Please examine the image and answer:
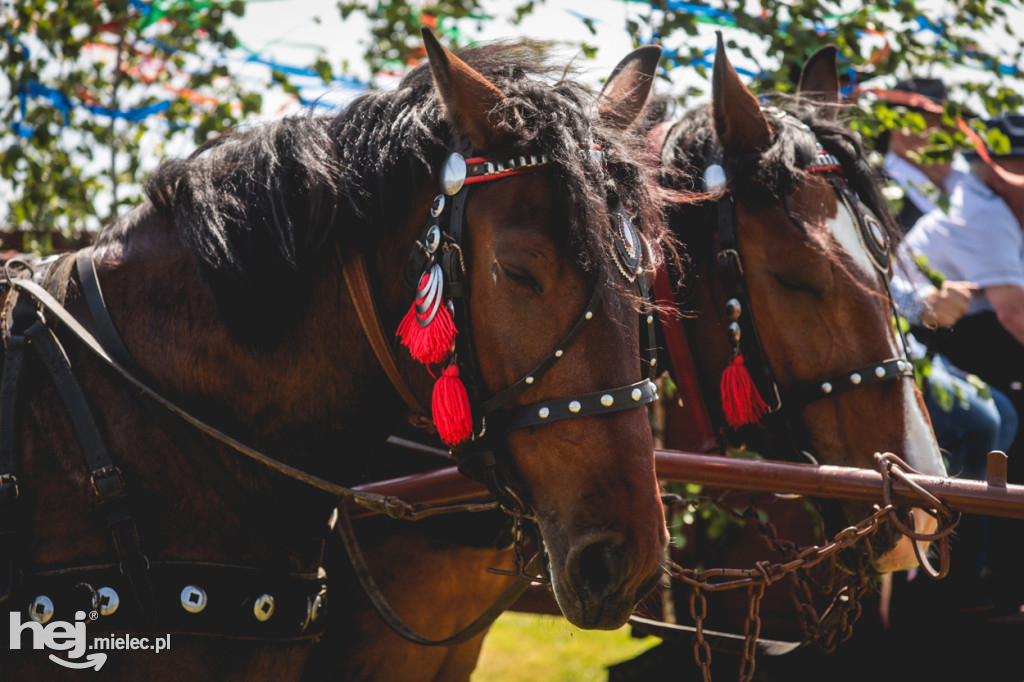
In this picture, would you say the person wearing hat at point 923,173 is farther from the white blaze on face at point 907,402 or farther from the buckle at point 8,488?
the buckle at point 8,488

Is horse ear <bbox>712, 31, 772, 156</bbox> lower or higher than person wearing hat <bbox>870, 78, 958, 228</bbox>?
higher

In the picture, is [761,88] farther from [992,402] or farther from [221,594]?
[221,594]

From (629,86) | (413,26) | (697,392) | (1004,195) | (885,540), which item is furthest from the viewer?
(413,26)

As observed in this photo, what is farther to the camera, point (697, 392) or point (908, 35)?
point (908, 35)

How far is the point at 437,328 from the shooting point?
4.66 feet

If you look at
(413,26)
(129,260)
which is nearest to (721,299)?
(129,260)

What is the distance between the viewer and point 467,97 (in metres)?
1.47

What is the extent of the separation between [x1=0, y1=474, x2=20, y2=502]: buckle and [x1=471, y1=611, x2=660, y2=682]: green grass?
3.73 metres

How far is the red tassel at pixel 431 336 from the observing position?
142 centimetres

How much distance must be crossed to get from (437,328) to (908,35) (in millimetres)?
2452

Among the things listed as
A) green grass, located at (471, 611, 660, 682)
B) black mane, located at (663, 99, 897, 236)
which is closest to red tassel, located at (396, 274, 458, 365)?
black mane, located at (663, 99, 897, 236)

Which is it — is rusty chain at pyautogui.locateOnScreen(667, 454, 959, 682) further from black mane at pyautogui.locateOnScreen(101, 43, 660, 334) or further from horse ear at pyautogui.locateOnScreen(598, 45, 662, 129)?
horse ear at pyautogui.locateOnScreen(598, 45, 662, 129)

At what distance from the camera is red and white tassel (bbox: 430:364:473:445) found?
144 cm

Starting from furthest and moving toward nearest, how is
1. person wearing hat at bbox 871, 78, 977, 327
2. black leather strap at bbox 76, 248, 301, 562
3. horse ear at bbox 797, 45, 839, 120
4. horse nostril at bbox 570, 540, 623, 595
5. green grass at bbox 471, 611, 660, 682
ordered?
green grass at bbox 471, 611, 660, 682 < person wearing hat at bbox 871, 78, 977, 327 < horse ear at bbox 797, 45, 839, 120 < black leather strap at bbox 76, 248, 301, 562 < horse nostril at bbox 570, 540, 623, 595
